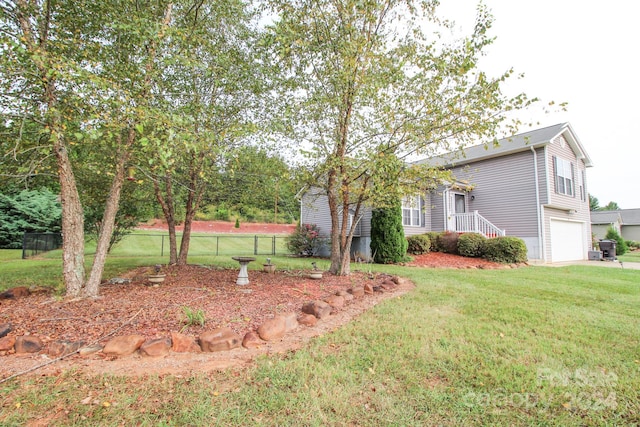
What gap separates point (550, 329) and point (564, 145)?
13.3 m

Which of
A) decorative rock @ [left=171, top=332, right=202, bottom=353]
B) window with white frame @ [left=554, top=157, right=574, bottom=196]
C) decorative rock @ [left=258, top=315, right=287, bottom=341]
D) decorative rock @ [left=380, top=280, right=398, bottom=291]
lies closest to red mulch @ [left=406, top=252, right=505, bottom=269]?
decorative rock @ [left=380, top=280, right=398, bottom=291]

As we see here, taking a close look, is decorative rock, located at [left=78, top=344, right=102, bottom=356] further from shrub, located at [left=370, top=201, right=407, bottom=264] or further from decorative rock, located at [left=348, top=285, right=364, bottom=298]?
shrub, located at [left=370, top=201, right=407, bottom=264]

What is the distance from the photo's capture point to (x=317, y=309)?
Answer: 4.13 meters

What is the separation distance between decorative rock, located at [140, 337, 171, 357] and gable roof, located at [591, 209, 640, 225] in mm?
36407

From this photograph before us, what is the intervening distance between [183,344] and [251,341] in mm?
662

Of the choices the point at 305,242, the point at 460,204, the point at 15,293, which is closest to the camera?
the point at 15,293

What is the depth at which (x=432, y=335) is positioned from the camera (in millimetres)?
3479

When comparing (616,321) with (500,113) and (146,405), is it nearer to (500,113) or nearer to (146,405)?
(500,113)

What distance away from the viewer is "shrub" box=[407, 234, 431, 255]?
11.9 meters

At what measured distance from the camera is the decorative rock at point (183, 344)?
2955 millimetres

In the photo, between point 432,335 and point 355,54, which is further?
point 355,54

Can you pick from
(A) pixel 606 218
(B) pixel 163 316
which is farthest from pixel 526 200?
(A) pixel 606 218

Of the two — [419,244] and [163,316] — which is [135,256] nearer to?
[163,316]

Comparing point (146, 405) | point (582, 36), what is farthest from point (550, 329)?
point (582, 36)
